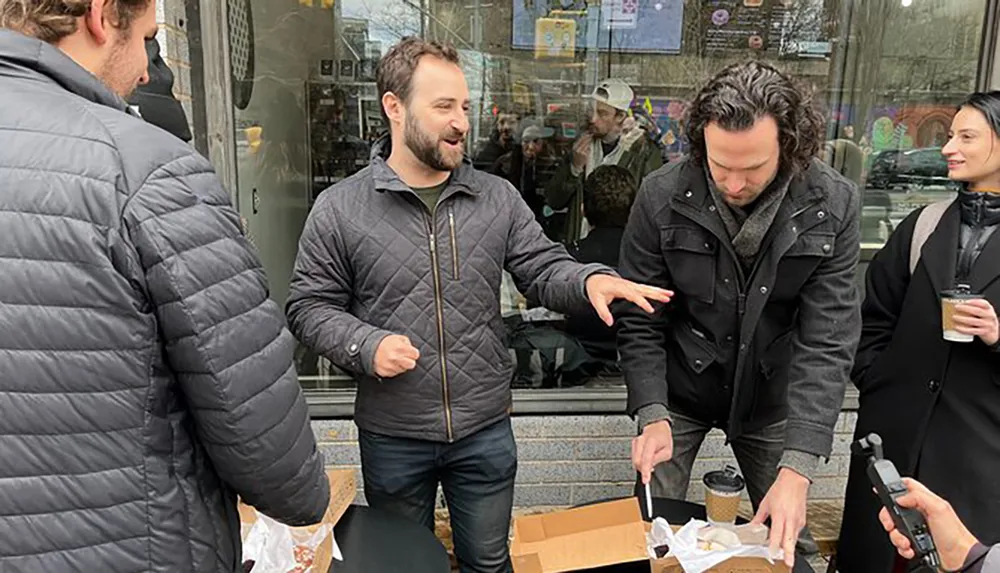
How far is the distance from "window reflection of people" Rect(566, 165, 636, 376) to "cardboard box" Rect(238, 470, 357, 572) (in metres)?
1.53

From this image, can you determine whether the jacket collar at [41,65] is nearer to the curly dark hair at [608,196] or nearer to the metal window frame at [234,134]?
the metal window frame at [234,134]

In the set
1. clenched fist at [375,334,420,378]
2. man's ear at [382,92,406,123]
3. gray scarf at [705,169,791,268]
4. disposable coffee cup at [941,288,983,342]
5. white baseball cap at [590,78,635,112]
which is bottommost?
clenched fist at [375,334,420,378]

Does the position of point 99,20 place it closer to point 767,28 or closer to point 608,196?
point 608,196

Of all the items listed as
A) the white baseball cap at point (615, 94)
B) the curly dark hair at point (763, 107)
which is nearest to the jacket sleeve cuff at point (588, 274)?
the curly dark hair at point (763, 107)

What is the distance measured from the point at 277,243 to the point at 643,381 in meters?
2.06

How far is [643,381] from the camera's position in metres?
1.94

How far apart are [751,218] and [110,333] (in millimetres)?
1423

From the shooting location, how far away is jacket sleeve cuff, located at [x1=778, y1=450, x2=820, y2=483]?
1744 mm

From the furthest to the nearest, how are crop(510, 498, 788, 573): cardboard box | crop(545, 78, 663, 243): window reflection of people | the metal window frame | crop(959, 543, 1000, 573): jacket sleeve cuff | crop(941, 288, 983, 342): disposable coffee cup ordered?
crop(545, 78, 663, 243): window reflection of people
the metal window frame
crop(941, 288, 983, 342): disposable coffee cup
crop(510, 498, 788, 573): cardboard box
crop(959, 543, 1000, 573): jacket sleeve cuff

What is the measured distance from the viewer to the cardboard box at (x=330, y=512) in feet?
5.10

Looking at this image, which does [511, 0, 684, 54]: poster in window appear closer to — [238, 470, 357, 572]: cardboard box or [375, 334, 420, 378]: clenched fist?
[375, 334, 420, 378]: clenched fist

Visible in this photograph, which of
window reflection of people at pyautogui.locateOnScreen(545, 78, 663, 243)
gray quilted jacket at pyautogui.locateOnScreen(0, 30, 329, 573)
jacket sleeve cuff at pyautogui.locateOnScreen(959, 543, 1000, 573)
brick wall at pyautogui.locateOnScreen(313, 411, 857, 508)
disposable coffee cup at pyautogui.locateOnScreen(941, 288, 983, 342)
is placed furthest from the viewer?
window reflection of people at pyautogui.locateOnScreen(545, 78, 663, 243)

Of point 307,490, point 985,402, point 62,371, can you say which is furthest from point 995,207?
point 62,371

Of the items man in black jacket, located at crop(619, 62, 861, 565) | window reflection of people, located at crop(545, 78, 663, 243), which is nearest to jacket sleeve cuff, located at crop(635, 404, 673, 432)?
man in black jacket, located at crop(619, 62, 861, 565)
